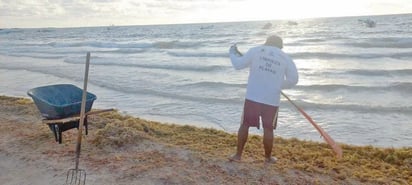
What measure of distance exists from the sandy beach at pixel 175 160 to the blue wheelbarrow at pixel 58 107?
1.07ft

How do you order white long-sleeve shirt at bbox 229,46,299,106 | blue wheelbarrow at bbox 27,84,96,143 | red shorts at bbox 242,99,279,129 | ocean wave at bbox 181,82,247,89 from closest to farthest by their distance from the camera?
white long-sleeve shirt at bbox 229,46,299,106 → red shorts at bbox 242,99,279,129 → blue wheelbarrow at bbox 27,84,96,143 → ocean wave at bbox 181,82,247,89

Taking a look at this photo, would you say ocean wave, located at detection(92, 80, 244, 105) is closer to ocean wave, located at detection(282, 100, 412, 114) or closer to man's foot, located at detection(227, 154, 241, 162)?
ocean wave, located at detection(282, 100, 412, 114)

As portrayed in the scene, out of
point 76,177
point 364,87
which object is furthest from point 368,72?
point 76,177

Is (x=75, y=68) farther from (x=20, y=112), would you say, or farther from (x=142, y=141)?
(x=142, y=141)

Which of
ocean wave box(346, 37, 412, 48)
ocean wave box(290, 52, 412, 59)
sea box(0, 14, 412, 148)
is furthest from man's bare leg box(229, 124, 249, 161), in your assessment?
ocean wave box(346, 37, 412, 48)

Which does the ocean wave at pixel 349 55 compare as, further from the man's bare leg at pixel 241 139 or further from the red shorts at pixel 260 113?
the red shorts at pixel 260 113

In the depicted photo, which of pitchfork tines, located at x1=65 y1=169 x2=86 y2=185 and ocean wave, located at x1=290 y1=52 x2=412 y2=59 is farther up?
ocean wave, located at x1=290 y1=52 x2=412 y2=59

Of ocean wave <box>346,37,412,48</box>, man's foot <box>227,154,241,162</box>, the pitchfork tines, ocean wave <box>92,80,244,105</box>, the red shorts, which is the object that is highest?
ocean wave <box>346,37,412,48</box>

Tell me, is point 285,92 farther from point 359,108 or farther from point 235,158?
point 235,158

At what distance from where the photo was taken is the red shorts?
5246 millimetres

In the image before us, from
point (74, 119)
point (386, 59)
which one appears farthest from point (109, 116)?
point (386, 59)

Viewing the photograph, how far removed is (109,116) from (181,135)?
2.13 m

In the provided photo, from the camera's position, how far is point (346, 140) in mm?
7551

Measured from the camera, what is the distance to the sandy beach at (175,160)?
5.16 metres
